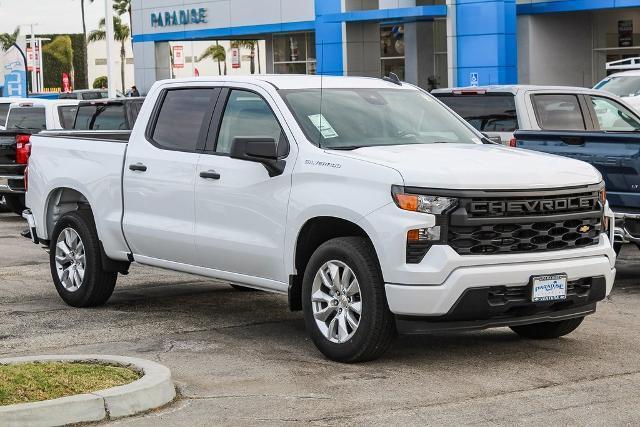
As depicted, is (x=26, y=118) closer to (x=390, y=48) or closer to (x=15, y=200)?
(x=15, y=200)

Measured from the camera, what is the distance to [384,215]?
26.7 ft

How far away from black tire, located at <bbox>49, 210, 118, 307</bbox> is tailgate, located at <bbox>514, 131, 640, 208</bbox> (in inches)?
173

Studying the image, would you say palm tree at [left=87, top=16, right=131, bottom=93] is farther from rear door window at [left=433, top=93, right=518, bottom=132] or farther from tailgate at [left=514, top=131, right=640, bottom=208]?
tailgate at [left=514, top=131, right=640, bottom=208]

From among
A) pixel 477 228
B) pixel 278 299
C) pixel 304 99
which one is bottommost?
pixel 278 299

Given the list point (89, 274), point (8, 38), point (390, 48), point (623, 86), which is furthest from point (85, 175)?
point (8, 38)

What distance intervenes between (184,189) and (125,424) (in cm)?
320

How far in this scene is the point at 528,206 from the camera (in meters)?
8.23

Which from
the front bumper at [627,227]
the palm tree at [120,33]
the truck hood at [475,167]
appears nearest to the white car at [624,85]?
the front bumper at [627,227]

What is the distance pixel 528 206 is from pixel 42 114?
14.5 m

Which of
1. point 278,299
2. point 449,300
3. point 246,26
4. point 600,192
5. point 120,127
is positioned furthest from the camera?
point 246,26

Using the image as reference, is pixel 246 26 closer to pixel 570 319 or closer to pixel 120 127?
→ pixel 120 127

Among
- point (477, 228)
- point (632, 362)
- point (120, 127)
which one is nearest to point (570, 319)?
point (632, 362)

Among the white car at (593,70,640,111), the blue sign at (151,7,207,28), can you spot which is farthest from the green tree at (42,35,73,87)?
the white car at (593,70,640,111)

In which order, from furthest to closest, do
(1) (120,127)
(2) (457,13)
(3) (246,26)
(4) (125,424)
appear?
(3) (246,26)
(2) (457,13)
(1) (120,127)
(4) (125,424)
